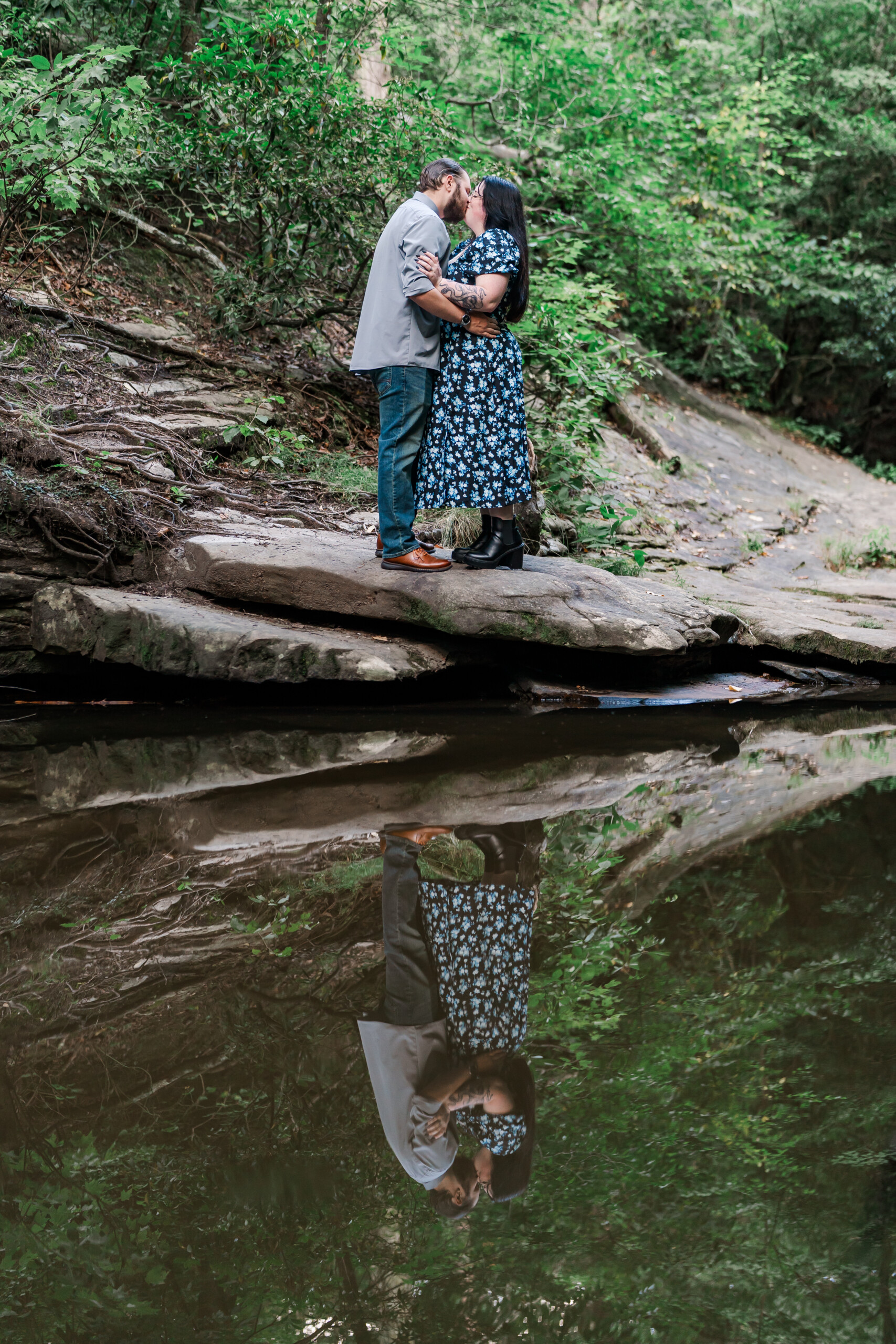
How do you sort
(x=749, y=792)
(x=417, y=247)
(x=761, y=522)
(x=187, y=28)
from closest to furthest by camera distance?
(x=749, y=792) < (x=417, y=247) < (x=187, y=28) < (x=761, y=522)

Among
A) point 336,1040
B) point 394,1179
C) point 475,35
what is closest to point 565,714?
point 336,1040

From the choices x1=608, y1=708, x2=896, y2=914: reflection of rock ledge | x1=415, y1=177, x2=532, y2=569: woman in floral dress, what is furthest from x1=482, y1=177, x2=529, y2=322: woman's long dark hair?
x1=608, y1=708, x2=896, y2=914: reflection of rock ledge

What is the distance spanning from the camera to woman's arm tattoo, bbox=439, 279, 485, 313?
495 centimetres

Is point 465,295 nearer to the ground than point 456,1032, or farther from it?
farther from it

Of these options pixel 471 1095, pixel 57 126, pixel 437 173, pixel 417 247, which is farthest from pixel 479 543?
pixel 471 1095

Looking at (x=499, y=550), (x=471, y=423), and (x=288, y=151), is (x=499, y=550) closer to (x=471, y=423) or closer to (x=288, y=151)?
(x=471, y=423)

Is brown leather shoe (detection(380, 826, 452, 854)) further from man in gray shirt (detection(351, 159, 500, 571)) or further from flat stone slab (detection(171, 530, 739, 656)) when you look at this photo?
man in gray shirt (detection(351, 159, 500, 571))

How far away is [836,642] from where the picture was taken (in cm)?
621

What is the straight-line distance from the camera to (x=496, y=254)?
5.02 meters

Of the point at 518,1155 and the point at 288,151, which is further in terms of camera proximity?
the point at 288,151

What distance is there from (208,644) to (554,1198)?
3.97 metres

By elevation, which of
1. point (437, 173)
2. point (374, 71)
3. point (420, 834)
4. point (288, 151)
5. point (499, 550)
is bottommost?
point (420, 834)

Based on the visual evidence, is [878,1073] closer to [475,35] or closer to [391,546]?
[391,546]

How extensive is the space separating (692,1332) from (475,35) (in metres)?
12.9
